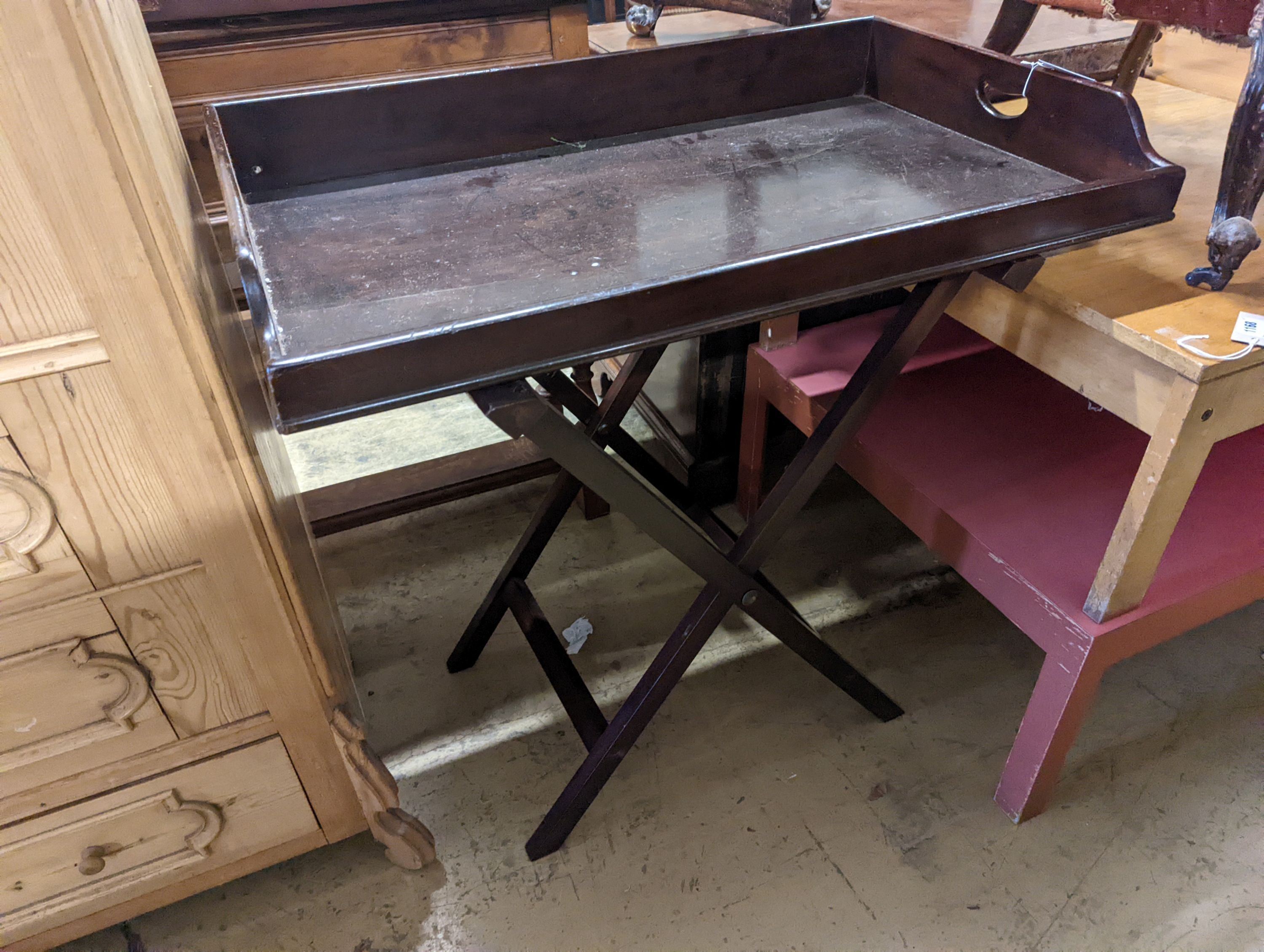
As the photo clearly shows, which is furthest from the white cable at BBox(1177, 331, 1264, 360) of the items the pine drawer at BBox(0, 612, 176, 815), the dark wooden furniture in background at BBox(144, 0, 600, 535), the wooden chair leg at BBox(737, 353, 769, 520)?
the pine drawer at BBox(0, 612, 176, 815)

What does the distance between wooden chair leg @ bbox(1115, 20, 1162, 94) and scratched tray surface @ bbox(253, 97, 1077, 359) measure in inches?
23.3

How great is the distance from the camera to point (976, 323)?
1.28 metres

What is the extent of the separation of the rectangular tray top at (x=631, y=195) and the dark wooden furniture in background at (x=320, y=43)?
0.17 meters

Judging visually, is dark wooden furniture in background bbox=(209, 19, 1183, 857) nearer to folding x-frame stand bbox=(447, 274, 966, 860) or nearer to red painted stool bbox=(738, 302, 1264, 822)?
folding x-frame stand bbox=(447, 274, 966, 860)

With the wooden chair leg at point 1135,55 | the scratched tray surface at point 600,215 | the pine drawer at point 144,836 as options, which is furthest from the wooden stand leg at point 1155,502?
the pine drawer at point 144,836

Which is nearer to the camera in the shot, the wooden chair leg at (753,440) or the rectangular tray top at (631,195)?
the rectangular tray top at (631,195)

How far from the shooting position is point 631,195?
1136 mm

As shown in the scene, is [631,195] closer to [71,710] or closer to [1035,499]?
[1035,499]

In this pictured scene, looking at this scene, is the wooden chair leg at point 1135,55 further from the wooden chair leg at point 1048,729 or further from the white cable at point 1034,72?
the wooden chair leg at point 1048,729

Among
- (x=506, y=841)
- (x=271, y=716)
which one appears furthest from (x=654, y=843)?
(x=271, y=716)

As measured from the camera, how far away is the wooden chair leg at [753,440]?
178 centimetres

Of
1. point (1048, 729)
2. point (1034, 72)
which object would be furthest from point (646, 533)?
point (1034, 72)

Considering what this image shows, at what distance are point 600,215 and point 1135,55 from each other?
1.23m

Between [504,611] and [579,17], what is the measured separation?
45.0 inches
